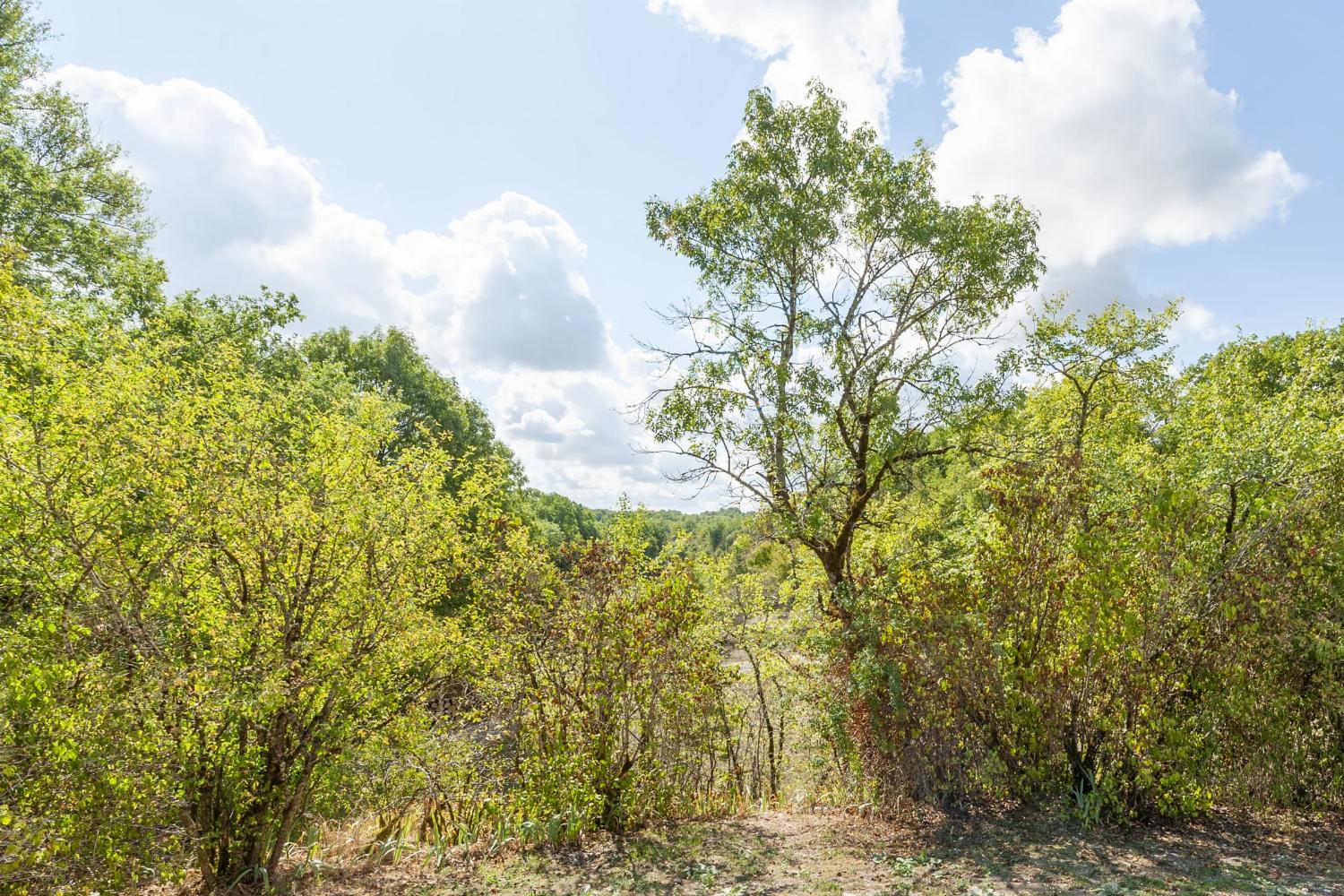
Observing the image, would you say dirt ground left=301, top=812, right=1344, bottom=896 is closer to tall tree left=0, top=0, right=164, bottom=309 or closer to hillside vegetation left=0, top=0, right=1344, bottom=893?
hillside vegetation left=0, top=0, right=1344, bottom=893

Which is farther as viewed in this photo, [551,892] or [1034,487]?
[1034,487]

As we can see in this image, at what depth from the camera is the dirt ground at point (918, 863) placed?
4531mm

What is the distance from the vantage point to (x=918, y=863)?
512 centimetres

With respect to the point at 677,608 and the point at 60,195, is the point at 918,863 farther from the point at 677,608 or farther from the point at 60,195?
the point at 60,195

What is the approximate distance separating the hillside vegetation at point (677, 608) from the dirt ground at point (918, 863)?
11.7 inches

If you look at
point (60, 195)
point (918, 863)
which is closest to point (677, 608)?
point (918, 863)

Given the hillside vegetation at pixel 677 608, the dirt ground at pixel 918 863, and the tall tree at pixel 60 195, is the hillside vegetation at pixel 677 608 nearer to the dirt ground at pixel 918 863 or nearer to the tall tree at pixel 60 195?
the dirt ground at pixel 918 863

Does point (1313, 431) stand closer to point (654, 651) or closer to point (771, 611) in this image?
point (654, 651)

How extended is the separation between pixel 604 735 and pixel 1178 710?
5.15 m

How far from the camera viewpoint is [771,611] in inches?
431

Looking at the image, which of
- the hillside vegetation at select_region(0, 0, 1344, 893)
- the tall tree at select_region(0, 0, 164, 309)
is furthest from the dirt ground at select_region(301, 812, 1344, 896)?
the tall tree at select_region(0, 0, 164, 309)

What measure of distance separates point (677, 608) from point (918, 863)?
3.01 metres

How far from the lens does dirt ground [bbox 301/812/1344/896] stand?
4531mm

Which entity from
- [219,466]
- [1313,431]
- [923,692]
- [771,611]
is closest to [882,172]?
[1313,431]
